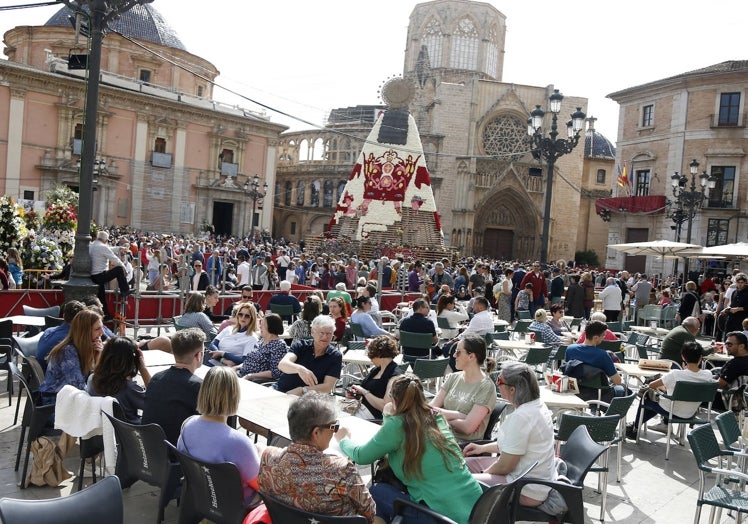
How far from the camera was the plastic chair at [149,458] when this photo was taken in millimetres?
3658

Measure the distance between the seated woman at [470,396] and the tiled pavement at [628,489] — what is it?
2.47 ft

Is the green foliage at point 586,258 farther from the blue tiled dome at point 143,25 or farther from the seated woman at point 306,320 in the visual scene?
the seated woman at point 306,320

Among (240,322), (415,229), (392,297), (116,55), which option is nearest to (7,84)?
(116,55)

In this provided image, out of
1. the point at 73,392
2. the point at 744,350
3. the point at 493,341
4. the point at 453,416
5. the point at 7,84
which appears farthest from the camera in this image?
the point at 7,84

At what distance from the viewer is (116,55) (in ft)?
126

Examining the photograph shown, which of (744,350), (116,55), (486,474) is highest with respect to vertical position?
(116,55)

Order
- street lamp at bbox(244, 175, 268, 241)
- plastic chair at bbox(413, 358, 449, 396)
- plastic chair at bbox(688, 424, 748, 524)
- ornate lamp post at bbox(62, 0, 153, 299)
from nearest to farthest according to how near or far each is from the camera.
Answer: plastic chair at bbox(688, 424, 748, 524), plastic chair at bbox(413, 358, 449, 396), ornate lamp post at bbox(62, 0, 153, 299), street lamp at bbox(244, 175, 268, 241)

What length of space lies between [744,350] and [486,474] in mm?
4541

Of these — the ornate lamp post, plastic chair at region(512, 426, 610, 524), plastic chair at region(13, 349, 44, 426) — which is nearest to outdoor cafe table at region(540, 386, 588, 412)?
plastic chair at region(512, 426, 610, 524)

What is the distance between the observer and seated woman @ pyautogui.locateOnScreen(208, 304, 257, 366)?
676 cm

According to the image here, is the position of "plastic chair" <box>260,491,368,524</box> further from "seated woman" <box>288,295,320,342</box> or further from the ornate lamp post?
the ornate lamp post

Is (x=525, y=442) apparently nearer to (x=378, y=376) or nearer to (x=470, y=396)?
(x=470, y=396)

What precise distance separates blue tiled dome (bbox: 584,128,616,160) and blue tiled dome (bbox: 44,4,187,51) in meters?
29.4

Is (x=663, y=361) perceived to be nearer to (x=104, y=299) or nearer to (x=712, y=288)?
(x=104, y=299)
